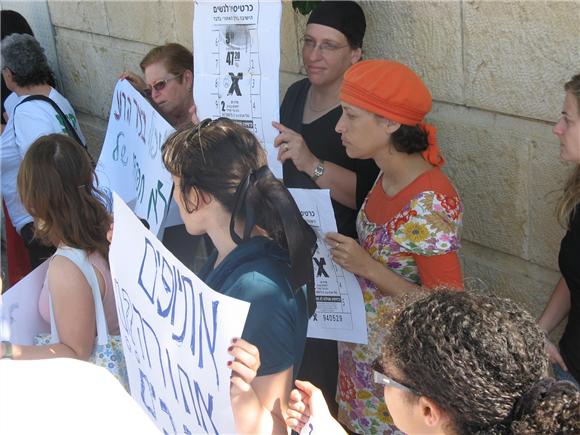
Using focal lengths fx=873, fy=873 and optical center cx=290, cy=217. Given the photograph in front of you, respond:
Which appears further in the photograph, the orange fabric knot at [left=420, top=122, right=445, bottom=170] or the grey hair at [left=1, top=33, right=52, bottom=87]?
the grey hair at [left=1, top=33, right=52, bottom=87]

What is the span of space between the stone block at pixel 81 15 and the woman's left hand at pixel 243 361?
466cm

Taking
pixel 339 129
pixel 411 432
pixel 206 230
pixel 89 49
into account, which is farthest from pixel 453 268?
pixel 89 49

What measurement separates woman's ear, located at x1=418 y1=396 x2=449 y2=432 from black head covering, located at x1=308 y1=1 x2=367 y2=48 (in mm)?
2123

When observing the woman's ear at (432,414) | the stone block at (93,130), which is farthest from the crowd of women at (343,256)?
the stone block at (93,130)

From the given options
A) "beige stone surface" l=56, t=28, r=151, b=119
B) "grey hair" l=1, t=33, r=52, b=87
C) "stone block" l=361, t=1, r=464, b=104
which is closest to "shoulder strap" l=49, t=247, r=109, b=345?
"stone block" l=361, t=1, r=464, b=104

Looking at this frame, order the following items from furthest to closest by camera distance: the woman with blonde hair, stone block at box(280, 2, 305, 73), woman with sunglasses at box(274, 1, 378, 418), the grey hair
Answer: the grey hair < stone block at box(280, 2, 305, 73) < woman with sunglasses at box(274, 1, 378, 418) < the woman with blonde hair

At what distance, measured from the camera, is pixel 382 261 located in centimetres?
278

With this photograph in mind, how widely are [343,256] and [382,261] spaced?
13 centimetres

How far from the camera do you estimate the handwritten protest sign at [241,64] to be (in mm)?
3166

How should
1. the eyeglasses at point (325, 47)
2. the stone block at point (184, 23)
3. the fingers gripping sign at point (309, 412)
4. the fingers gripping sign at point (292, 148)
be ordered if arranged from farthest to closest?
the stone block at point (184, 23) < the eyeglasses at point (325, 47) < the fingers gripping sign at point (292, 148) < the fingers gripping sign at point (309, 412)

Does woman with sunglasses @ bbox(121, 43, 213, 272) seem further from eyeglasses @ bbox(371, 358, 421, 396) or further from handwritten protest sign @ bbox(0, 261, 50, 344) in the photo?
eyeglasses @ bbox(371, 358, 421, 396)

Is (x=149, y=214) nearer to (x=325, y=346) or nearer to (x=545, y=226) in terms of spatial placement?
(x=325, y=346)

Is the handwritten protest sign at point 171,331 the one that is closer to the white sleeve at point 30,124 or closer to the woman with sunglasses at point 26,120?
the woman with sunglasses at point 26,120

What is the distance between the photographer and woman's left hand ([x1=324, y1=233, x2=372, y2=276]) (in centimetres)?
271
